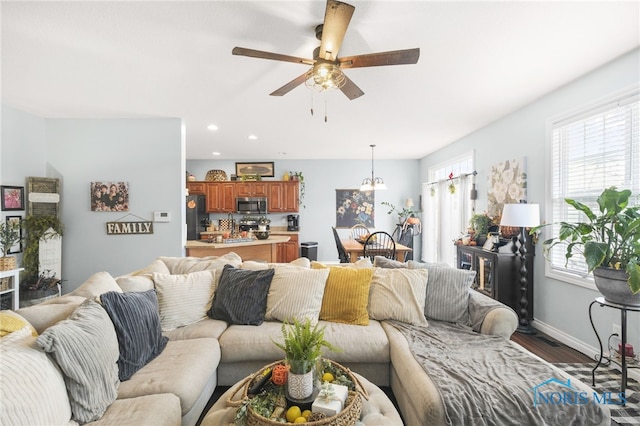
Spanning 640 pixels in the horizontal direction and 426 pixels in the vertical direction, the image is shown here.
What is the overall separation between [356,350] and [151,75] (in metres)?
2.95

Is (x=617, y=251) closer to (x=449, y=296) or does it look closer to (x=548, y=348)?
(x=449, y=296)

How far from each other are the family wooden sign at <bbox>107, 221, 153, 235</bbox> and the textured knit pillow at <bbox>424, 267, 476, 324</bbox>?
364 cm

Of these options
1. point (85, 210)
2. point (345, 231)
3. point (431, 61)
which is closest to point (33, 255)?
point (85, 210)

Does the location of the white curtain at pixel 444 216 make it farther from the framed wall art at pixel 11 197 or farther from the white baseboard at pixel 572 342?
the framed wall art at pixel 11 197

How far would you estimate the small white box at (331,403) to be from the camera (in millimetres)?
1201

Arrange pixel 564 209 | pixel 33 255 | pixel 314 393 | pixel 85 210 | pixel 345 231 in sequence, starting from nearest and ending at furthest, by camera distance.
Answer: pixel 314 393 → pixel 564 209 → pixel 33 255 → pixel 85 210 → pixel 345 231

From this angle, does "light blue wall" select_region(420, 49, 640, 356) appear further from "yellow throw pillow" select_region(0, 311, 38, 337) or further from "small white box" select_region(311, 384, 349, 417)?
"yellow throw pillow" select_region(0, 311, 38, 337)

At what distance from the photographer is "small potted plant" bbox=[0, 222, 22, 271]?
3.13 m

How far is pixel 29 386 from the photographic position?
1.12 meters

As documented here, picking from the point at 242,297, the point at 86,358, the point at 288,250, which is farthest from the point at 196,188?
the point at 86,358

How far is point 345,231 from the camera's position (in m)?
7.21

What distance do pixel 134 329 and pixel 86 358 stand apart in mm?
384

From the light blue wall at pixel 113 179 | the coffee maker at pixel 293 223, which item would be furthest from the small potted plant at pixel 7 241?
the coffee maker at pixel 293 223

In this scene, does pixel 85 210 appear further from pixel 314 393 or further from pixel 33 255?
pixel 314 393
